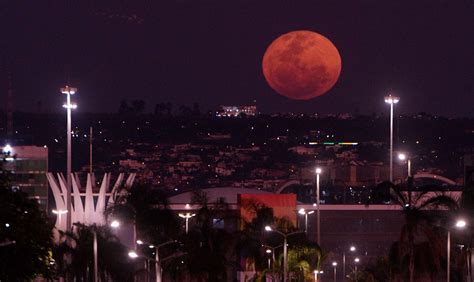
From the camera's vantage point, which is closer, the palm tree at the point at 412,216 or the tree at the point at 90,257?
the palm tree at the point at 412,216

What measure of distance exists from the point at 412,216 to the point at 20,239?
17.7m

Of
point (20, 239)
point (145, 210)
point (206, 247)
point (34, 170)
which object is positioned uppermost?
point (34, 170)

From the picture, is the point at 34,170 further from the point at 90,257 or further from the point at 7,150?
the point at 7,150

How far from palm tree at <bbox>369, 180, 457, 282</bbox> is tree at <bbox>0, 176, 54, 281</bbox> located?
14968 millimetres

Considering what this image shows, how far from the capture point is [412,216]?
5309 cm

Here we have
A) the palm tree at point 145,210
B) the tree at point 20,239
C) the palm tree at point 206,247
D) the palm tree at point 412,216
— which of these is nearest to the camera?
the tree at point 20,239

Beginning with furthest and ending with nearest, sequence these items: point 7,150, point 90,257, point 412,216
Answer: point 90,257, point 7,150, point 412,216

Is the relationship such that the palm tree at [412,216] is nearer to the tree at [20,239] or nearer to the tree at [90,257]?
the tree at [20,239]

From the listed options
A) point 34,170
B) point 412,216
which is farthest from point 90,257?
point 34,170

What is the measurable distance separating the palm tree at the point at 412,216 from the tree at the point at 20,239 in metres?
15.0

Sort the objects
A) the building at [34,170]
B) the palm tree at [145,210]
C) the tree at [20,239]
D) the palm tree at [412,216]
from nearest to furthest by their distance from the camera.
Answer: the tree at [20,239] → the palm tree at [412,216] → the palm tree at [145,210] → the building at [34,170]

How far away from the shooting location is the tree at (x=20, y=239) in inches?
1629

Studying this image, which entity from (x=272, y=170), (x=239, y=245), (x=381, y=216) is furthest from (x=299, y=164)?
(x=239, y=245)

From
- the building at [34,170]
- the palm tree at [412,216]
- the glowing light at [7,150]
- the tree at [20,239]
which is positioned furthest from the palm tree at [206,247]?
the building at [34,170]
